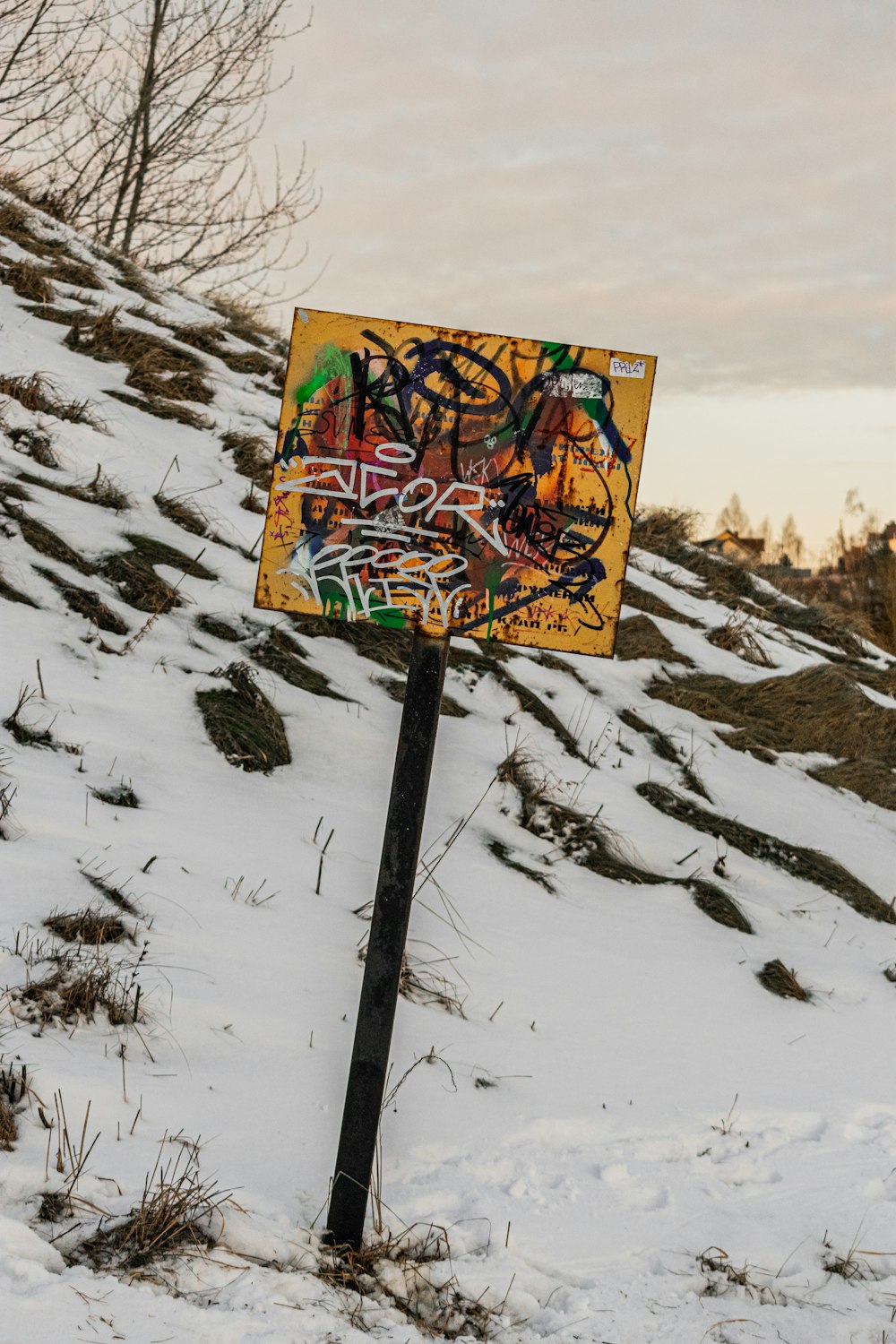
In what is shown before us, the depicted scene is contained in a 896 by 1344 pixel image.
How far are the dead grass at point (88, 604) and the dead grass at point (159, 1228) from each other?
2.76 m

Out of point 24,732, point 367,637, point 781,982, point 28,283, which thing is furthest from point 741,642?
point 28,283

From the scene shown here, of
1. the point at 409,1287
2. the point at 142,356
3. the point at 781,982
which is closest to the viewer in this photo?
the point at 409,1287

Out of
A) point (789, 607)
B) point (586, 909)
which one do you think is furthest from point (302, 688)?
point (789, 607)

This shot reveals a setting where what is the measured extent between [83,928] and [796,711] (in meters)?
5.43

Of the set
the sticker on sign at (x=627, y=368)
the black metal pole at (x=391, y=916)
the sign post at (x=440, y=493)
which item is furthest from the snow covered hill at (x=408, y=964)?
the sticker on sign at (x=627, y=368)

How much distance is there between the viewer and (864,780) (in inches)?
248

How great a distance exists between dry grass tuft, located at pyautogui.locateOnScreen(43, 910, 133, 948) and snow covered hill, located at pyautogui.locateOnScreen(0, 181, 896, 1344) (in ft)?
0.04

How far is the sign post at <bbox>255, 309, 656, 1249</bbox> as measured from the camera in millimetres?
2037

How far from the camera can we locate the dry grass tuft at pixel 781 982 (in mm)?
3893

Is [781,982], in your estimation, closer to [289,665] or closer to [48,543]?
[289,665]

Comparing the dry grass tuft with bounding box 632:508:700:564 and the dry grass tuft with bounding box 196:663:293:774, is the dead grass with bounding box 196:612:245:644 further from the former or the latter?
the dry grass tuft with bounding box 632:508:700:564

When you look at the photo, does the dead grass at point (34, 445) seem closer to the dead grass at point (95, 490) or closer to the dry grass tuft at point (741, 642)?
the dead grass at point (95, 490)

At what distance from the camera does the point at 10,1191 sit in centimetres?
192

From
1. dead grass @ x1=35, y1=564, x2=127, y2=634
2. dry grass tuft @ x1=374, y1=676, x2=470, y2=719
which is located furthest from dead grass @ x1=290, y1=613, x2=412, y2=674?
dead grass @ x1=35, y1=564, x2=127, y2=634
